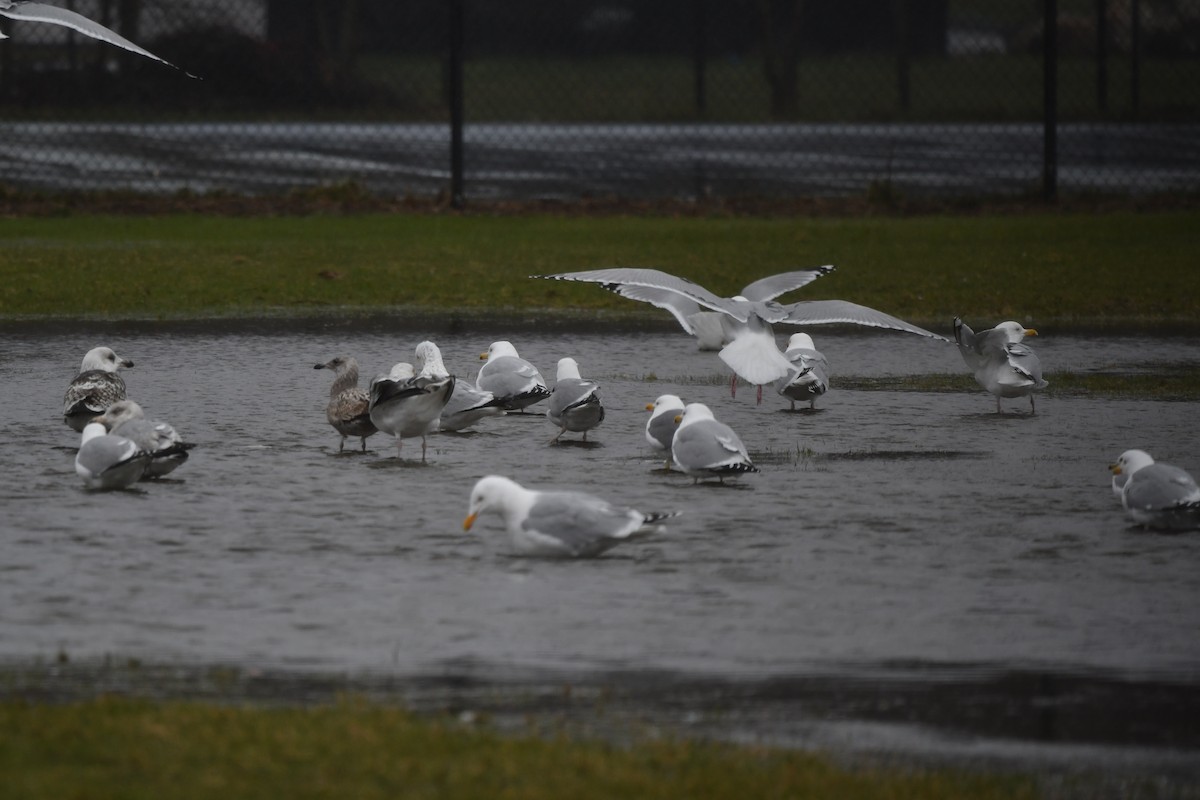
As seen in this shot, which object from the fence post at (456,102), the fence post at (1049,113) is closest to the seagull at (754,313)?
the fence post at (456,102)

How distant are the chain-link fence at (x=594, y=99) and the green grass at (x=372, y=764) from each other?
1783cm

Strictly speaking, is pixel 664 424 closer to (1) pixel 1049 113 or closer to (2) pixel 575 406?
(2) pixel 575 406

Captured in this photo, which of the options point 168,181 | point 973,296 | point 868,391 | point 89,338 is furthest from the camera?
point 168,181

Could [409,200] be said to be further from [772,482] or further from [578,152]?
[772,482]

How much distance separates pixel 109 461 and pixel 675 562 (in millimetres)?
2583

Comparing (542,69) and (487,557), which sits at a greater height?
(542,69)

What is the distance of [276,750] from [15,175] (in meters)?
20.0

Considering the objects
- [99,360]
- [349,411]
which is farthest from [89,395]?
[349,411]

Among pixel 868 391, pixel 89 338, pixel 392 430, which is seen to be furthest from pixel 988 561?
pixel 89 338

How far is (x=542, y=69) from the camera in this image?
87.5ft

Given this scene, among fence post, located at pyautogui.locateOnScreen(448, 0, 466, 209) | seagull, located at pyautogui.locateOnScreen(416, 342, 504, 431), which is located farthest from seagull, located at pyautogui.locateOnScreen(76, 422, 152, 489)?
fence post, located at pyautogui.locateOnScreen(448, 0, 466, 209)

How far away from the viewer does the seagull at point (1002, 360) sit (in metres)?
10.5

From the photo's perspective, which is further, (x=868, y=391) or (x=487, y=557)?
(x=868, y=391)

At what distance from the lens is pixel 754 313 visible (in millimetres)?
10797
